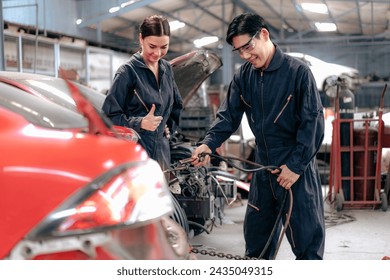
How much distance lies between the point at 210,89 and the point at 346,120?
380 centimetres

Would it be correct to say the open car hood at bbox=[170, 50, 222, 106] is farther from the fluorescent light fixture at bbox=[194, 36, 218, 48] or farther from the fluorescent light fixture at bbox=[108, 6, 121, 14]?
the fluorescent light fixture at bbox=[108, 6, 121, 14]

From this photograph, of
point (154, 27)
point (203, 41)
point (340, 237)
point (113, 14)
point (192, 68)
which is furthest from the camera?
point (203, 41)

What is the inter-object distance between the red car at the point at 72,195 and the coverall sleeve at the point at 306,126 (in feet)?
2.00

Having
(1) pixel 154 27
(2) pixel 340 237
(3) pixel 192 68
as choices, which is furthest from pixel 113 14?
(2) pixel 340 237

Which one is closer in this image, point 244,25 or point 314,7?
point 244,25

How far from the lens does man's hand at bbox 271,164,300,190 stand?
1394 mm

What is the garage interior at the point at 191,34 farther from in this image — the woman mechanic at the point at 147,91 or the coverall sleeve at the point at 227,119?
the coverall sleeve at the point at 227,119

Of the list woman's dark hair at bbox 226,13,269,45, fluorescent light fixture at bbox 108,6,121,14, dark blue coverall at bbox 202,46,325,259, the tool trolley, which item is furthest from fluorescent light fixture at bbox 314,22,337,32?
the tool trolley

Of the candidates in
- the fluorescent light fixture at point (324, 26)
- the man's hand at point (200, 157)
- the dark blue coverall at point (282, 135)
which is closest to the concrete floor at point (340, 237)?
the dark blue coverall at point (282, 135)

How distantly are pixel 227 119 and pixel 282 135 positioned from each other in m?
0.19

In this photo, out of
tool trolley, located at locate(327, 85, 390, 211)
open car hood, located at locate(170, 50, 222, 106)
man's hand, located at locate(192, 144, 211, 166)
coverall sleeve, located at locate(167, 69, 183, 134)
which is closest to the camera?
man's hand, located at locate(192, 144, 211, 166)

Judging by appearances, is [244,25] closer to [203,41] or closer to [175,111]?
[175,111]

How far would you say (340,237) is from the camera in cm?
188

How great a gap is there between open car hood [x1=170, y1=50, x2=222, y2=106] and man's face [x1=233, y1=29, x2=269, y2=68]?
636 millimetres
